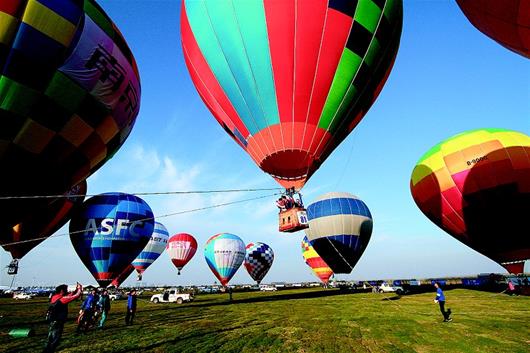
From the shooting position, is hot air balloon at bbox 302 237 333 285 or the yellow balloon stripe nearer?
the yellow balloon stripe

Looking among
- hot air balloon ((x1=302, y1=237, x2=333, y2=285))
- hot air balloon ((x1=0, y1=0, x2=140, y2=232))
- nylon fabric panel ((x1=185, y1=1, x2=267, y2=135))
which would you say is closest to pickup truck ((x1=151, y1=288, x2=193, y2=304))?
hot air balloon ((x1=302, y1=237, x2=333, y2=285))

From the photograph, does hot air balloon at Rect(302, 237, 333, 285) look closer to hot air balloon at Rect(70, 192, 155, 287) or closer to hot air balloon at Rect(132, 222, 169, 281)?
hot air balloon at Rect(132, 222, 169, 281)

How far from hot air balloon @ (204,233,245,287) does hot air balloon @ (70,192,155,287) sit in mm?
19646

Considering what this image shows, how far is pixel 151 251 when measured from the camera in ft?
114

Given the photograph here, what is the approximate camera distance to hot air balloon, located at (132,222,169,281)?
3419 centimetres

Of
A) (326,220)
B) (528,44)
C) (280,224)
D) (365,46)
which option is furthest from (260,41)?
(326,220)

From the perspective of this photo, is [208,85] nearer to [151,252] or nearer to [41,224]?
[41,224]

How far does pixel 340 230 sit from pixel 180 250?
26.9m

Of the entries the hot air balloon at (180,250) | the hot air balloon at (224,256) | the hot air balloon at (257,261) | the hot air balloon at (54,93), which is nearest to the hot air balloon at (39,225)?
the hot air balloon at (54,93)

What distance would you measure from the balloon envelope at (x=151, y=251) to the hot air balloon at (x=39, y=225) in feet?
55.4

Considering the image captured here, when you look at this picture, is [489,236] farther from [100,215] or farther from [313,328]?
[100,215]

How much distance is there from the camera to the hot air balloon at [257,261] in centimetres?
4738

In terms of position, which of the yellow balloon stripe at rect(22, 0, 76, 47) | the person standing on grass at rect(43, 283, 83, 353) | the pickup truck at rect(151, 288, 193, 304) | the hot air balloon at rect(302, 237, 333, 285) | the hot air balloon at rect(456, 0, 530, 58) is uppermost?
the yellow balloon stripe at rect(22, 0, 76, 47)

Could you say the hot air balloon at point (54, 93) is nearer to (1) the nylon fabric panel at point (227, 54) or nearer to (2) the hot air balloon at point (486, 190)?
(1) the nylon fabric panel at point (227, 54)
